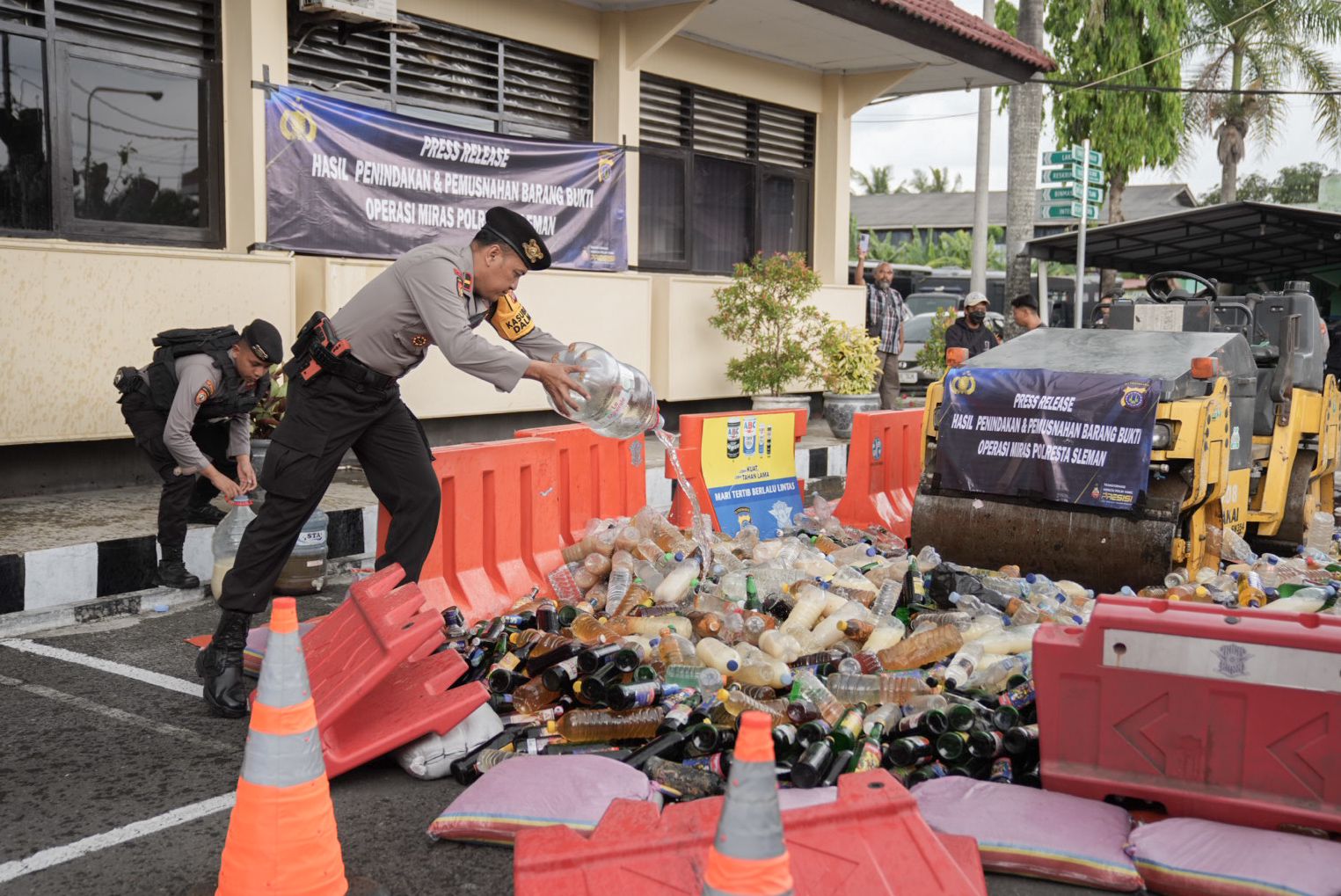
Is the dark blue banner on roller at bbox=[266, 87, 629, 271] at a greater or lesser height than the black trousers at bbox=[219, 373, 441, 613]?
greater

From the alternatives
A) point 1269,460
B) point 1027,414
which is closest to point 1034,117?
point 1269,460

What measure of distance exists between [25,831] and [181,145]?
21.9 feet

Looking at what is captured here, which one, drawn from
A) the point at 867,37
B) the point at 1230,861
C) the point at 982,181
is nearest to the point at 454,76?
the point at 867,37

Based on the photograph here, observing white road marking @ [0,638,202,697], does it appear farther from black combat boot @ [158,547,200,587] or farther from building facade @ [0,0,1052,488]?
building facade @ [0,0,1052,488]

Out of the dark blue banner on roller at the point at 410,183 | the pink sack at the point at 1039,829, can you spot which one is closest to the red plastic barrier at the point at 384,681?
the pink sack at the point at 1039,829

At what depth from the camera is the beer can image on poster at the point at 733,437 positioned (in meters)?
8.73

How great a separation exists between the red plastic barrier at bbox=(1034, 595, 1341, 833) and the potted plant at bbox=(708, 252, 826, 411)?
30.7 feet

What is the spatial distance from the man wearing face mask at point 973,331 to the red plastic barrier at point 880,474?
251 centimetres

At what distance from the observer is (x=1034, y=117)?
18922mm

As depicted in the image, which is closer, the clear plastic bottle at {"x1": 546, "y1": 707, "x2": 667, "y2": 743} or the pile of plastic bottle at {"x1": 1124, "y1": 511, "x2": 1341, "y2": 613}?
the clear plastic bottle at {"x1": 546, "y1": 707, "x2": 667, "y2": 743}

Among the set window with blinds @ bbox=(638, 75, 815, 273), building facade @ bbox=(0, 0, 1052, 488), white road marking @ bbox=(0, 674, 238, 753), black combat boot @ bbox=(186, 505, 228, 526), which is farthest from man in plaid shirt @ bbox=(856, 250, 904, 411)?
white road marking @ bbox=(0, 674, 238, 753)

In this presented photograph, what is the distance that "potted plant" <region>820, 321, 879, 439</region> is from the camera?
44.5 ft

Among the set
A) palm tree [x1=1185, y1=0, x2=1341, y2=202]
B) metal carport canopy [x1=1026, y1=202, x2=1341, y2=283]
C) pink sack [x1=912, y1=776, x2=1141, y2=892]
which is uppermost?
palm tree [x1=1185, y1=0, x2=1341, y2=202]

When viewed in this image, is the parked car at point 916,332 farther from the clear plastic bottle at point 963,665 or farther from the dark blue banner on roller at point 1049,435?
the clear plastic bottle at point 963,665
